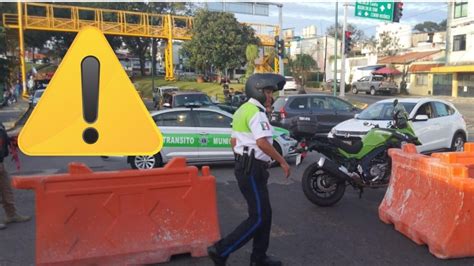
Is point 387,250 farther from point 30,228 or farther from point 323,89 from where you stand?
point 323,89

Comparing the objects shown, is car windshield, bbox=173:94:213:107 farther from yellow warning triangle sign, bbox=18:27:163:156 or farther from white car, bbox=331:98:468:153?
yellow warning triangle sign, bbox=18:27:163:156

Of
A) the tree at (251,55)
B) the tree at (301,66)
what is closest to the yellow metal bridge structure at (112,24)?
the tree at (251,55)

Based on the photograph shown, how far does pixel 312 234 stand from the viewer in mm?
5387

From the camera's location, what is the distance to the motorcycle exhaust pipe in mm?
6435

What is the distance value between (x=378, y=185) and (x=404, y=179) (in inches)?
50.8

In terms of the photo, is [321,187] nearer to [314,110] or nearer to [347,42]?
[314,110]

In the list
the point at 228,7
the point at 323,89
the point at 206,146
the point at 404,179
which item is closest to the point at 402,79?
the point at 323,89

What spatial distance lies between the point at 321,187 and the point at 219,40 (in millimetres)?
36261

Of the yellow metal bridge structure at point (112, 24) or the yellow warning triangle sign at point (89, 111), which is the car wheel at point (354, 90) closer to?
the yellow metal bridge structure at point (112, 24)

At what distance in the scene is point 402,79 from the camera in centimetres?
4950

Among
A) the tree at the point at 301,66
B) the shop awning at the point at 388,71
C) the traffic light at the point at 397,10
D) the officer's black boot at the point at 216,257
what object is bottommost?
the officer's black boot at the point at 216,257

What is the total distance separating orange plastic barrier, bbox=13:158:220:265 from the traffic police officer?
1.77 ft

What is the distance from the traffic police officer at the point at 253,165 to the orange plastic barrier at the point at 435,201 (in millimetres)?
1708

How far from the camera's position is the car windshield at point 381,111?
36.4 ft
